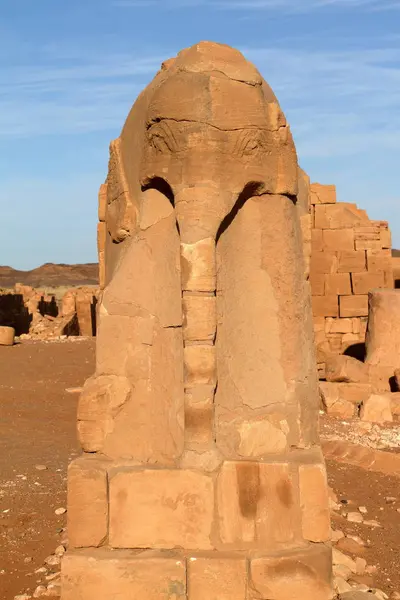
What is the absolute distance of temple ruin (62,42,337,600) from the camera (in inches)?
128

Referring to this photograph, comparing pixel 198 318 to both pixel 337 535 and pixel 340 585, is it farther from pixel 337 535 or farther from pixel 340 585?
pixel 337 535

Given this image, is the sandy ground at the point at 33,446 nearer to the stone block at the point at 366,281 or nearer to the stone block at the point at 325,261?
the stone block at the point at 325,261

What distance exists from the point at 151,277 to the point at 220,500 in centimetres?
100

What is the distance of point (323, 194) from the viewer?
41.4ft

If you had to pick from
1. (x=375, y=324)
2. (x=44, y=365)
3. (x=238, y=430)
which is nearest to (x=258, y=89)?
(x=238, y=430)

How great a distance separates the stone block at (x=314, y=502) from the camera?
3289mm

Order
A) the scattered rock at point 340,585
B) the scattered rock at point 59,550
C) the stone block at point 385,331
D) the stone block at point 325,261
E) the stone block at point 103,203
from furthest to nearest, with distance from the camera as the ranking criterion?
1. the stone block at point 325,261
2. the stone block at point 385,331
3. the scattered rock at point 59,550
4. the stone block at point 103,203
5. the scattered rock at point 340,585

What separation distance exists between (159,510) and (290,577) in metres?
0.61

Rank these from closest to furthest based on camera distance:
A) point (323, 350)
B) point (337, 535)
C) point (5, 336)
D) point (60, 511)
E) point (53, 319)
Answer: point (337, 535), point (60, 511), point (323, 350), point (5, 336), point (53, 319)

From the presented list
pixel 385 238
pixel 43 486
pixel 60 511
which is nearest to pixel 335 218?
pixel 385 238

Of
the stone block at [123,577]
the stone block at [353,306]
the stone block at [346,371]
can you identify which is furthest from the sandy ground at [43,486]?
the stone block at [353,306]

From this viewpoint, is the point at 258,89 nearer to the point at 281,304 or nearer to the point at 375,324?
the point at 281,304

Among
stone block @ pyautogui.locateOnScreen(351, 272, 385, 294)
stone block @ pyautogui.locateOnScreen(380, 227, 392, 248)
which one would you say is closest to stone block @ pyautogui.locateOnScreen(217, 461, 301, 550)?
stone block @ pyautogui.locateOnScreen(351, 272, 385, 294)

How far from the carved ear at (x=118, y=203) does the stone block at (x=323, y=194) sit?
9156 mm
